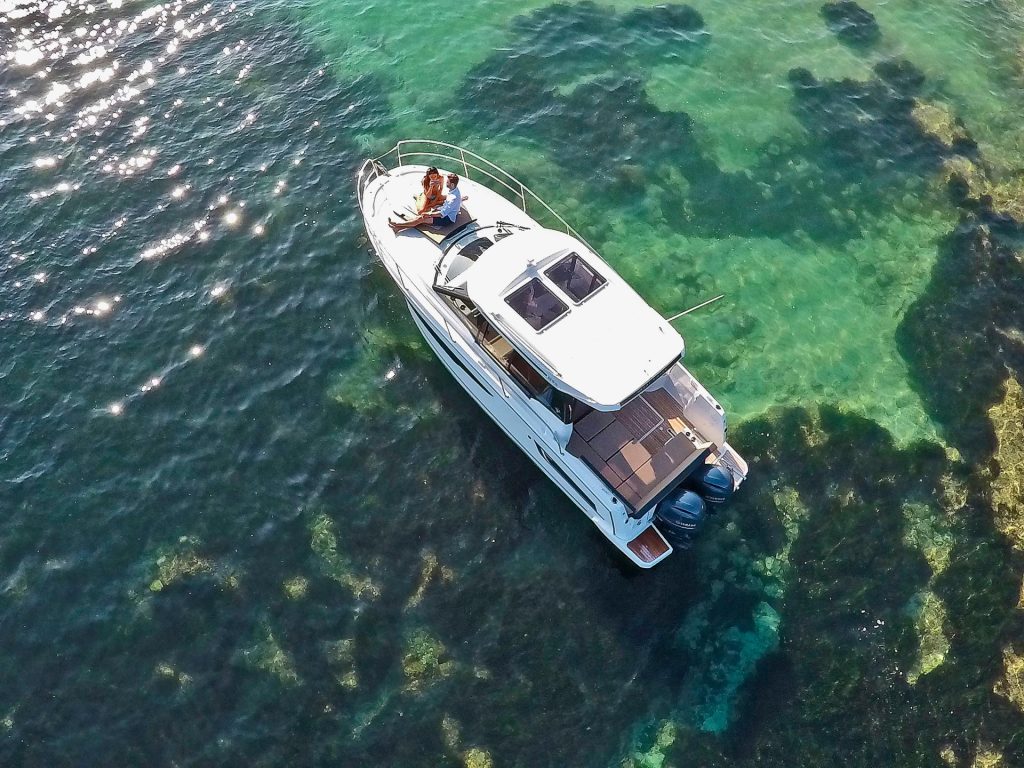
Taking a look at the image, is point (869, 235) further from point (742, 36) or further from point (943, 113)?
point (742, 36)

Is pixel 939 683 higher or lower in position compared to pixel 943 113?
lower

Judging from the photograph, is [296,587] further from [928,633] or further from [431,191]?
[928,633]

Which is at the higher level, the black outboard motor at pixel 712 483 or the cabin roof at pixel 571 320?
the cabin roof at pixel 571 320

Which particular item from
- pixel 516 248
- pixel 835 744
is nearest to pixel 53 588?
pixel 516 248

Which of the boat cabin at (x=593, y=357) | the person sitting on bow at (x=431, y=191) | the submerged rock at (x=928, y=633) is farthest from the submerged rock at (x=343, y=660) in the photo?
the submerged rock at (x=928, y=633)

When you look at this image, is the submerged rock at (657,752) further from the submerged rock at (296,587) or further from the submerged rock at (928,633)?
the submerged rock at (296,587)

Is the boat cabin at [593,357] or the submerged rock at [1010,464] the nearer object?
the boat cabin at [593,357]

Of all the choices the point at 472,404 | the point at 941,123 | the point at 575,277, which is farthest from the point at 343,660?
the point at 941,123

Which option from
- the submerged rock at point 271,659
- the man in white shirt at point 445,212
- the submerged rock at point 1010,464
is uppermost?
the man in white shirt at point 445,212
